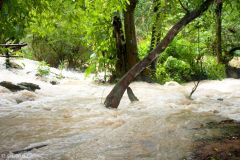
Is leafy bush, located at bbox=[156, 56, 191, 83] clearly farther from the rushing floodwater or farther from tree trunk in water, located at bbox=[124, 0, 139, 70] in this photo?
the rushing floodwater

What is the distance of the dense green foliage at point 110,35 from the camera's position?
8.38 metres

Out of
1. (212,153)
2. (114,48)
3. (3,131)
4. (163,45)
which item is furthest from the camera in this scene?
(114,48)

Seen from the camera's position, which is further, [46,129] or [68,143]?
[46,129]

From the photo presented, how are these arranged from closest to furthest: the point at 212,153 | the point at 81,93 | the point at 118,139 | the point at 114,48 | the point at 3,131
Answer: the point at 212,153 → the point at 118,139 → the point at 3,131 → the point at 81,93 → the point at 114,48

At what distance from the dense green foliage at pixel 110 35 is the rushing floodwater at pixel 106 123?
154 cm

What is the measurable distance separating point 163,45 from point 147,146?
303cm

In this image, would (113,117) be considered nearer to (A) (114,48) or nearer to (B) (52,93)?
(B) (52,93)

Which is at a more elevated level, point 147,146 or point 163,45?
point 163,45

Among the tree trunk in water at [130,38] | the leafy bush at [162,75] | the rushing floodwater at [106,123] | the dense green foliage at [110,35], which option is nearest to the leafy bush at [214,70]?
the dense green foliage at [110,35]

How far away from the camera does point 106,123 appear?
6363 mm

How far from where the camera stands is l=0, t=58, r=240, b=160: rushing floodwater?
465cm

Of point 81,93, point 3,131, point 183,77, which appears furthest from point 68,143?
point 183,77

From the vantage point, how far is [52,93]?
36.7 feet

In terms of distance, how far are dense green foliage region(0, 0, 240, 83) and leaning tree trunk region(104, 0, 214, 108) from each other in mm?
245
